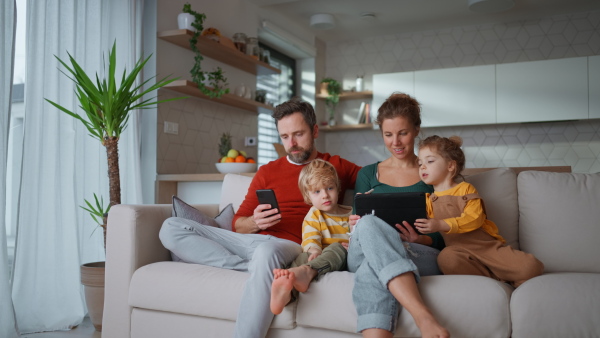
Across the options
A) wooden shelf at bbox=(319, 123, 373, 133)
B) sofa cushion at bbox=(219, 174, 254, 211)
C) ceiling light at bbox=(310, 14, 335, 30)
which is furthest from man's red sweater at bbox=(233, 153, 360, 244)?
wooden shelf at bbox=(319, 123, 373, 133)

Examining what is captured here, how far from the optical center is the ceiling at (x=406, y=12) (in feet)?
15.6

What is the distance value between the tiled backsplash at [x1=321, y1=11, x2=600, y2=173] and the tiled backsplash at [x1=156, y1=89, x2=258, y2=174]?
186 centimetres

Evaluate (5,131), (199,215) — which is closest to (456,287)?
(199,215)

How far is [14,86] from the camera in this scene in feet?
9.11

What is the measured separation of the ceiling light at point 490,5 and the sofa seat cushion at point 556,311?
3.38m

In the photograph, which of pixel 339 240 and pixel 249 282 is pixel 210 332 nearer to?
pixel 249 282

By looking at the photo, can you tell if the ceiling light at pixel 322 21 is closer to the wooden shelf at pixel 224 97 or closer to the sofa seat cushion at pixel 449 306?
the wooden shelf at pixel 224 97

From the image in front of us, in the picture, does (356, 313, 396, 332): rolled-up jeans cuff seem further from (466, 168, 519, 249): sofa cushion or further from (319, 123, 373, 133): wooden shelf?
(319, 123, 373, 133): wooden shelf

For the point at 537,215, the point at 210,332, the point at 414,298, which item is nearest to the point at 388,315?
the point at 414,298

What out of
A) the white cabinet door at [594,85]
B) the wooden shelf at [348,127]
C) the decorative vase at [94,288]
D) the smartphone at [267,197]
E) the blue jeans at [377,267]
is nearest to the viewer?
the blue jeans at [377,267]

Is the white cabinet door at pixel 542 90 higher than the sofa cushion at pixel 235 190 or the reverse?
higher

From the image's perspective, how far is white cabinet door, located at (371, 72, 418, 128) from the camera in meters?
5.27

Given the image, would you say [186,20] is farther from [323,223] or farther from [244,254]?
[323,223]

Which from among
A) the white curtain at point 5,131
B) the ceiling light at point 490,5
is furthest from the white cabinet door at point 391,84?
the white curtain at point 5,131
